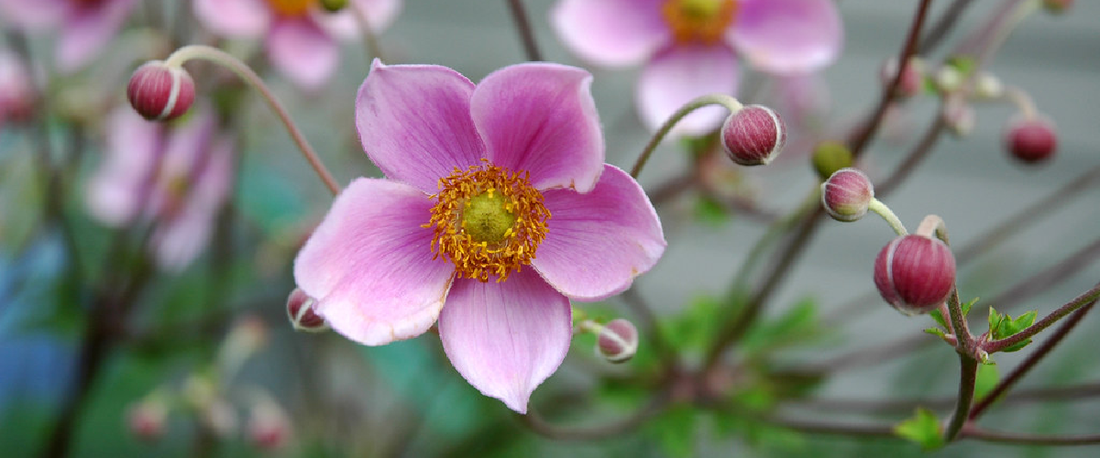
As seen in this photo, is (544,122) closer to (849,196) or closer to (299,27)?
(849,196)

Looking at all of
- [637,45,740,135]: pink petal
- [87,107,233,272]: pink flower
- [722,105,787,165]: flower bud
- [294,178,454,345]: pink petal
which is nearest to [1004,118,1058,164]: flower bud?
[637,45,740,135]: pink petal

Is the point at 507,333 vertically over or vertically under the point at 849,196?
under

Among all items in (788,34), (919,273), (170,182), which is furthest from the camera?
(170,182)

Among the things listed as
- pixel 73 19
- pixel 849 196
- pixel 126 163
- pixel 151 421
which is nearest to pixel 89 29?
pixel 73 19

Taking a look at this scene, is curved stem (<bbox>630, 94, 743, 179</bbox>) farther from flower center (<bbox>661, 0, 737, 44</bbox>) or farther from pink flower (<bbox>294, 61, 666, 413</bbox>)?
flower center (<bbox>661, 0, 737, 44</bbox>)

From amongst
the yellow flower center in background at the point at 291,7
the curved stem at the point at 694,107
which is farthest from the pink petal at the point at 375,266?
the yellow flower center in background at the point at 291,7

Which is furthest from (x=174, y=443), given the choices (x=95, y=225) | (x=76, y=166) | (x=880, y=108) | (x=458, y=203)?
(x=880, y=108)

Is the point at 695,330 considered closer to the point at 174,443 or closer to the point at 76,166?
the point at 76,166
